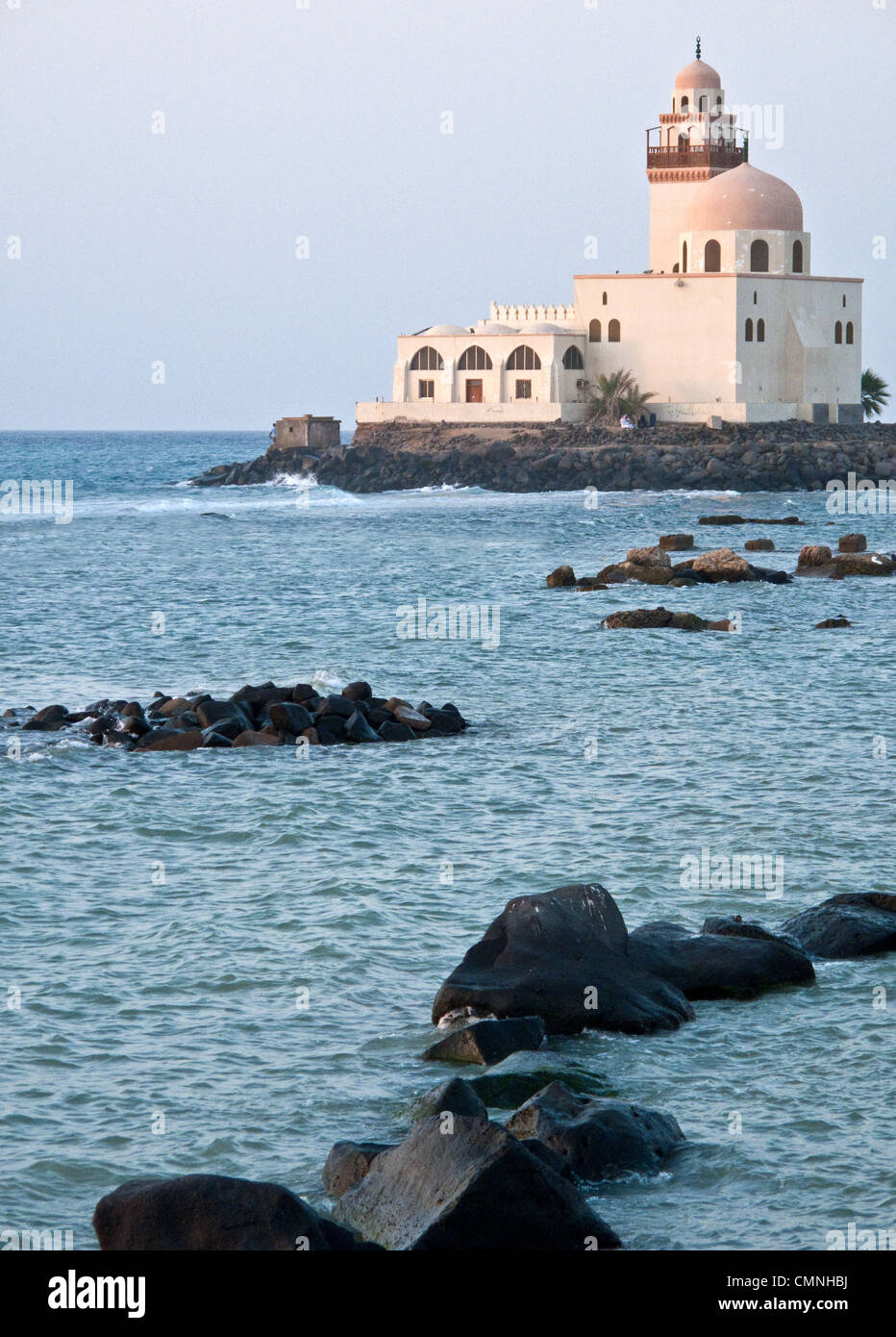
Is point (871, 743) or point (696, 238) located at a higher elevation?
point (696, 238)

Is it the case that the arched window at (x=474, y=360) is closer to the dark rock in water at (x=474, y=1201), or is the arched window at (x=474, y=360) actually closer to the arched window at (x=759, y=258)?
the arched window at (x=759, y=258)

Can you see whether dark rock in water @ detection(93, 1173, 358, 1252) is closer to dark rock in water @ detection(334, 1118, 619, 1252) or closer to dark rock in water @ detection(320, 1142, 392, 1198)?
dark rock in water @ detection(334, 1118, 619, 1252)

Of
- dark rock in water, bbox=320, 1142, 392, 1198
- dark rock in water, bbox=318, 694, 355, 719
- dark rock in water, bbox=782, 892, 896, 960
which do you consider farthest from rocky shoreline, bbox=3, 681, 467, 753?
dark rock in water, bbox=320, 1142, 392, 1198

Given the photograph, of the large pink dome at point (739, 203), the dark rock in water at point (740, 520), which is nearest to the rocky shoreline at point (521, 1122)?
the dark rock in water at point (740, 520)

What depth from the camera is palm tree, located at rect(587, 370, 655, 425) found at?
68.3 meters

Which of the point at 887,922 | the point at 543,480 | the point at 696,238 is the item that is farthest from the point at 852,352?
the point at 887,922

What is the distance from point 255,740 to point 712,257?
5636 cm

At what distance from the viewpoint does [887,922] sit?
9898 millimetres

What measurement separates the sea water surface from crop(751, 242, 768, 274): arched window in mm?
45674

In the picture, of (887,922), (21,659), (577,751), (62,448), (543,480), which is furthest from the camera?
(62,448)

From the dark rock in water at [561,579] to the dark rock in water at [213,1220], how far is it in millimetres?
25874

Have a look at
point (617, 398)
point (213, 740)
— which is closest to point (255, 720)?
point (213, 740)

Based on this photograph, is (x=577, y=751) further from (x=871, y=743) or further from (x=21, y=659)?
(x=21, y=659)
